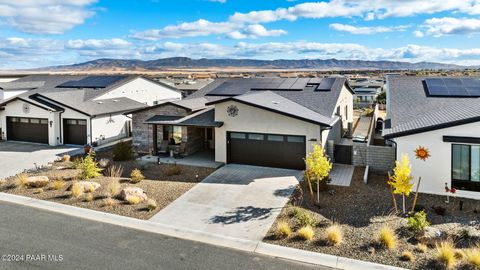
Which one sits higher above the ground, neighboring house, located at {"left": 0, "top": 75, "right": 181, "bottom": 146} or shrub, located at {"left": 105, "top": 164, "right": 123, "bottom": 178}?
neighboring house, located at {"left": 0, "top": 75, "right": 181, "bottom": 146}

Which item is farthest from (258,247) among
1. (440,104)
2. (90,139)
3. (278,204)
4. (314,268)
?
(90,139)

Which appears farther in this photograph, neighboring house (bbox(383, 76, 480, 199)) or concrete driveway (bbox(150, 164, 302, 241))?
neighboring house (bbox(383, 76, 480, 199))

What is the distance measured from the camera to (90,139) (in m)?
28.8


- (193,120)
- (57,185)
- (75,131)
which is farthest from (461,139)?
(75,131)

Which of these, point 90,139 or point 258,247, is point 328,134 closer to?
point 258,247

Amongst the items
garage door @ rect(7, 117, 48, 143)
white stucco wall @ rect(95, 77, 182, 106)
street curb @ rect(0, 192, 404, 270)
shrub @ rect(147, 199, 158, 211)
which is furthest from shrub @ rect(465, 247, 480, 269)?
white stucco wall @ rect(95, 77, 182, 106)

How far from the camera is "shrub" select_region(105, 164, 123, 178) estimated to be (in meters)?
20.1

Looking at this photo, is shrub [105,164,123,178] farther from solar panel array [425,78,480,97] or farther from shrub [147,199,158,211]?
solar panel array [425,78,480,97]

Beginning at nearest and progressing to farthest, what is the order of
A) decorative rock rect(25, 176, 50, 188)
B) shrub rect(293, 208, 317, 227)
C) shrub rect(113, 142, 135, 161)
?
shrub rect(293, 208, 317, 227) < decorative rock rect(25, 176, 50, 188) < shrub rect(113, 142, 135, 161)

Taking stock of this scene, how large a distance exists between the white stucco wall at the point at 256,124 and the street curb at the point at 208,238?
954cm

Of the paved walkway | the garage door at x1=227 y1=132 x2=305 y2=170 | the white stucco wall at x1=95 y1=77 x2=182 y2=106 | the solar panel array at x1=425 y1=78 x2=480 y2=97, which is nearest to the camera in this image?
the paved walkway

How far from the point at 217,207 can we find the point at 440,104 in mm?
13895

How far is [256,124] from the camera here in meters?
21.7

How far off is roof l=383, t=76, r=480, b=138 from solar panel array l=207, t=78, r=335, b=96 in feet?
17.3
